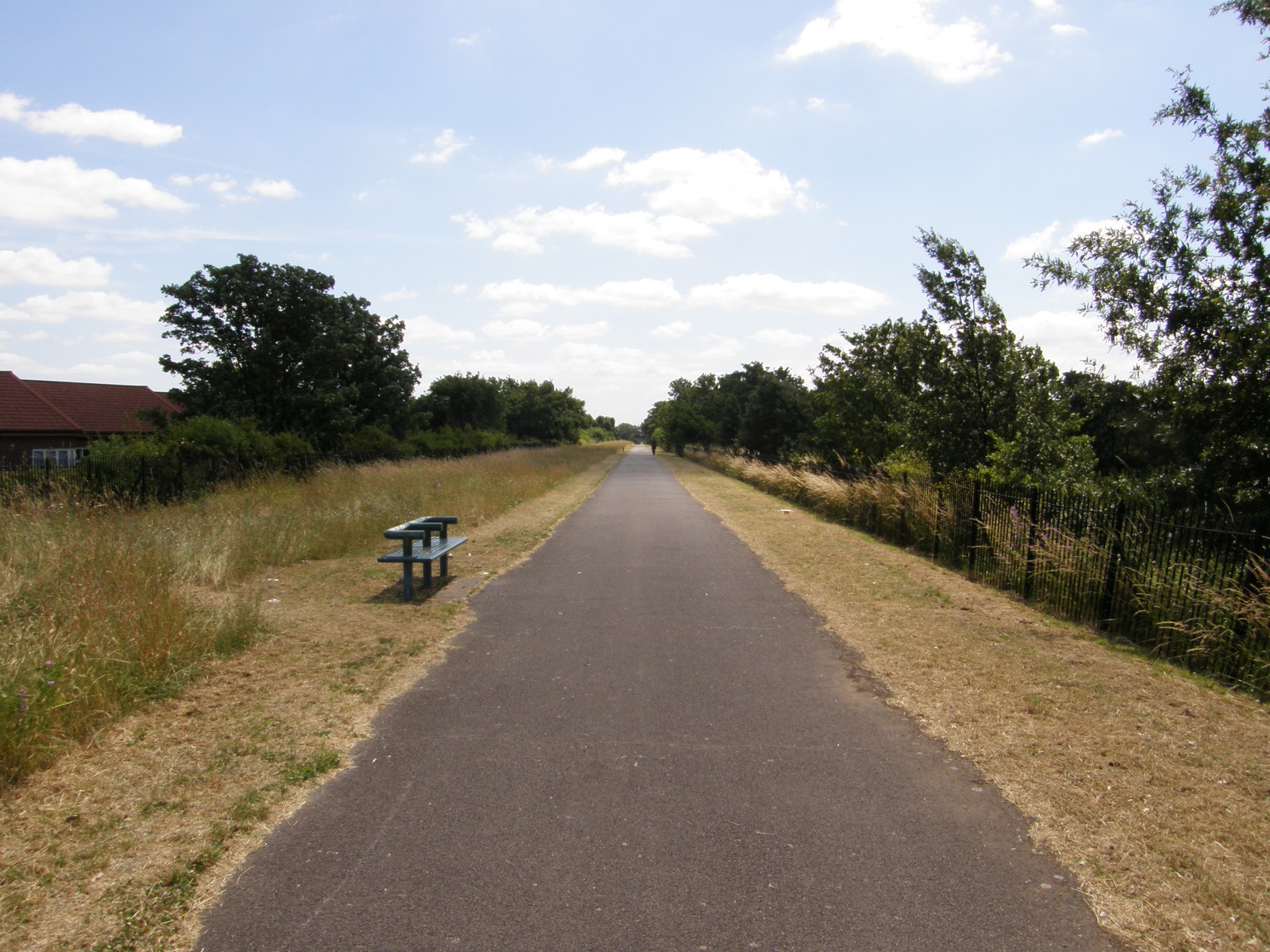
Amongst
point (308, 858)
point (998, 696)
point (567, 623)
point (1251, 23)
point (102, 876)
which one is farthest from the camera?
point (1251, 23)

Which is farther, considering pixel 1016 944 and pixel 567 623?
pixel 567 623

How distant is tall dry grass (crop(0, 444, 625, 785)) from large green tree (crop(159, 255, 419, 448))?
61.8ft

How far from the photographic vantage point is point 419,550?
975 cm

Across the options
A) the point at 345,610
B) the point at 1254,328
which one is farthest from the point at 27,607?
the point at 1254,328

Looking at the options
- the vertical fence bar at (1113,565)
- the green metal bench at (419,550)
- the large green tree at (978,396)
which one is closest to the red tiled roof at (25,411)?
the green metal bench at (419,550)

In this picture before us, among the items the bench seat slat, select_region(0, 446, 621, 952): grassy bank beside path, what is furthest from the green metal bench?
select_region(0, 446, 621, 952): grassy bank beside path

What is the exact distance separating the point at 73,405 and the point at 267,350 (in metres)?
20.1

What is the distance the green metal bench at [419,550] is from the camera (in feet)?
28.1

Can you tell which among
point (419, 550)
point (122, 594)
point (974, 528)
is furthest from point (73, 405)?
point (974, 528)

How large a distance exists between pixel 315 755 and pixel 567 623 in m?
3.50

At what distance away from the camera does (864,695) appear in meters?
5.64

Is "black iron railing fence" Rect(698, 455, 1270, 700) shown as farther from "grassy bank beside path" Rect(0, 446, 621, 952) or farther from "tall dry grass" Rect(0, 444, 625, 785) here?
"tall dry grass" Rect(0, 444, 625, 785)

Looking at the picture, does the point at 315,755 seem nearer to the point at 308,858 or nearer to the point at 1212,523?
the point at 308,858

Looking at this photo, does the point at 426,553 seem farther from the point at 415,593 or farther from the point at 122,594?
the point at 122,594
